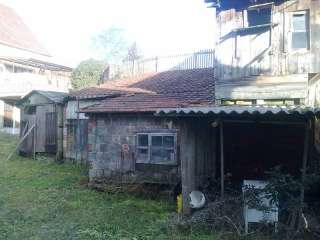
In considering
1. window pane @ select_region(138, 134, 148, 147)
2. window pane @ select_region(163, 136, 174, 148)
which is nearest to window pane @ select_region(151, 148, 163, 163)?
window pane @ select_region(163, 136, 174, 148)

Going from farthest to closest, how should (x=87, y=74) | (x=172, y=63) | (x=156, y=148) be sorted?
1. (x=87, y=74)
2. (x=172, y=63)
3. (x=156, y=148)

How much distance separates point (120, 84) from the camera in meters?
17.5

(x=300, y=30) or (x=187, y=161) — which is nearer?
(x=187, y=161)

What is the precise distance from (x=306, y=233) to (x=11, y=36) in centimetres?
3002

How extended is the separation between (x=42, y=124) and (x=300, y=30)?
12225mm

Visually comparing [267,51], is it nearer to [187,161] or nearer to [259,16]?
[259,16]

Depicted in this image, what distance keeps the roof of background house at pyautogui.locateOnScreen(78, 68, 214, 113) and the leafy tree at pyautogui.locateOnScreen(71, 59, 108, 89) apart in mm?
11047

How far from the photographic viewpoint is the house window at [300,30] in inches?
446

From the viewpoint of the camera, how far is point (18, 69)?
29.0 meters

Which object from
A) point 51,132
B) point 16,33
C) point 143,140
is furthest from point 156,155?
point 16,33

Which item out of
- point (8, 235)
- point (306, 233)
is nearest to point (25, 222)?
point (8, 235)

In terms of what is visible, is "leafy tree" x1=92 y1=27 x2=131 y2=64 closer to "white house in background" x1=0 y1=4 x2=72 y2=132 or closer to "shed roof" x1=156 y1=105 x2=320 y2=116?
"white house in background" x1=0 y1=4 x2=72 y2=132

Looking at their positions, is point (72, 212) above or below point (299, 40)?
below

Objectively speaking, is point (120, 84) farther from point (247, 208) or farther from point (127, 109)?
point (247, 208)
